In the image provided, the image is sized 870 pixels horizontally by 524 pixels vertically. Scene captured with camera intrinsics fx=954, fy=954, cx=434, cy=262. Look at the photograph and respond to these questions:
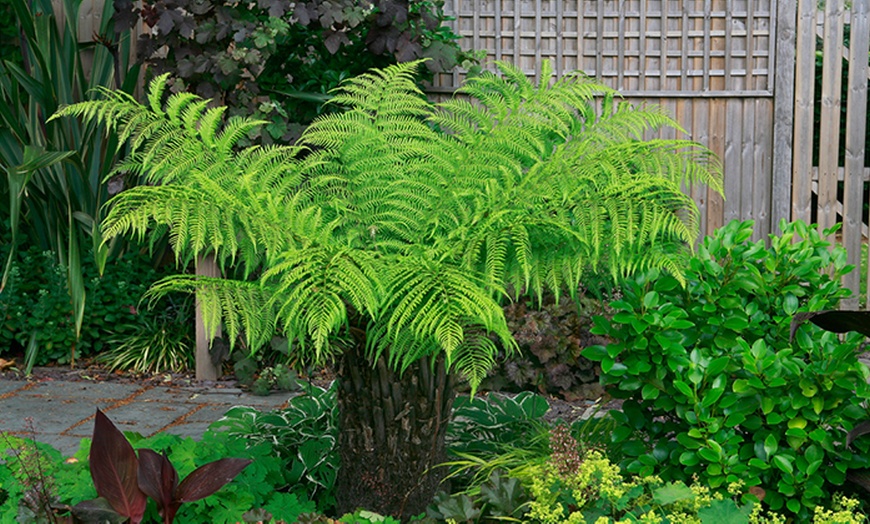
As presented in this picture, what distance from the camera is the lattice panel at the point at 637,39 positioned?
4.84 meters

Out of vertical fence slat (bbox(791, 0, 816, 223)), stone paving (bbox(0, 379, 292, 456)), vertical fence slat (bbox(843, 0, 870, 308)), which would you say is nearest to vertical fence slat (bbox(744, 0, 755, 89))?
→ vertical fence slat (bbox(791, 0, 816, 223))

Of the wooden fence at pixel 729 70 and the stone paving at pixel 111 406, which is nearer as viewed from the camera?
the stone paving at pixel 111 406

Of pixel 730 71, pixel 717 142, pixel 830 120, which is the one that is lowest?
pixel 717 142

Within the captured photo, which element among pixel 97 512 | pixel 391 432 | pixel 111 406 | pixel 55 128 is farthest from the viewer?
pixel 55 128

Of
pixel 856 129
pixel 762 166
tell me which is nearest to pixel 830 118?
pixel 856 129

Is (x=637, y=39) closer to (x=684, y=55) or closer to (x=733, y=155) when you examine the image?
(x=684, y=55)

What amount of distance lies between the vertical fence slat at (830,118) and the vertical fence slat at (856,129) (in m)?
0.06

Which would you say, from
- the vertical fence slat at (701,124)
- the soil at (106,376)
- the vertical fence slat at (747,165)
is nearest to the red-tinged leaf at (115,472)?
the soil at (106,376)

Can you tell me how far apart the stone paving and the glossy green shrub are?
179cm

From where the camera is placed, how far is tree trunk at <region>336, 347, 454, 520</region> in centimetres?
224

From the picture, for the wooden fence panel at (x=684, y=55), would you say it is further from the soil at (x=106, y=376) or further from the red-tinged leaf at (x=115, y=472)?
the red-tinged leaf at (x=115, y=472)

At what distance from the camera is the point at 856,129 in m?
4.83

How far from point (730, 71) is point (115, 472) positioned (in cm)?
386

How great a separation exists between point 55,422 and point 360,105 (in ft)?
6.16
